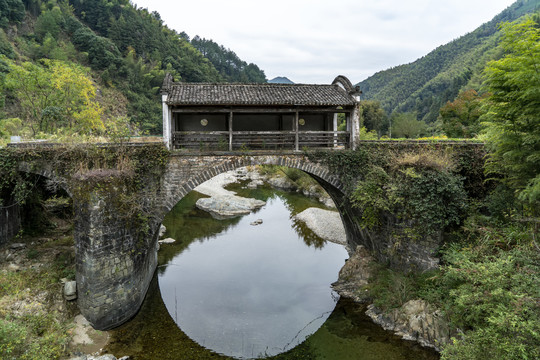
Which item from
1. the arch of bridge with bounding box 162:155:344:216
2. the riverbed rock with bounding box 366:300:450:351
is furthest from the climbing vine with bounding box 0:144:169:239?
the riverbed rock with bounding box 366:300:450:351

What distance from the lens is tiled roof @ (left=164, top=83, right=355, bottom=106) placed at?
40.9 ft

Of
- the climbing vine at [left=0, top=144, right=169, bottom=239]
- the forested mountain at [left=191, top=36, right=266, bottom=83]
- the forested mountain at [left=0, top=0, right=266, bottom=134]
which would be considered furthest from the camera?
the forested mountain at [left=191, top=36, right=266, bottom=83]

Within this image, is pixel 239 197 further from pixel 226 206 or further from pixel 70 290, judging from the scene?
pixel 70 290

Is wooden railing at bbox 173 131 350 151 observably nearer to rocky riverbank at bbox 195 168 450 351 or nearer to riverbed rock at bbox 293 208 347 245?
rocky riverbank at bbox 195 168 450 351

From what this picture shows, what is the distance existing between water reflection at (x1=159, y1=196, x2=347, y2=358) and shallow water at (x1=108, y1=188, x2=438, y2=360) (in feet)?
0.13

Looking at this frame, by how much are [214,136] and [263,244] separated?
28.9ft

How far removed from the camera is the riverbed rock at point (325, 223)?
20.0 meters

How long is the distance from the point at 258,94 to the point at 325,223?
1182 cm

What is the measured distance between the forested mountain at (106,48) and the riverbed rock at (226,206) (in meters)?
16.2

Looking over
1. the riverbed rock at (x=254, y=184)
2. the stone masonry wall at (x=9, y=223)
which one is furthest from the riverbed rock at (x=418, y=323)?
the riverbed rock at (x=254, y=184)

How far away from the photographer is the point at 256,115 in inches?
590

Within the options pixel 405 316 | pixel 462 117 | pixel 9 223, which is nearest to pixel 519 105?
pixel 405 316

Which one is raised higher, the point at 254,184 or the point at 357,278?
the point at 254,184

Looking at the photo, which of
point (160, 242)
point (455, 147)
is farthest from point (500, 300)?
point (160, 242)
